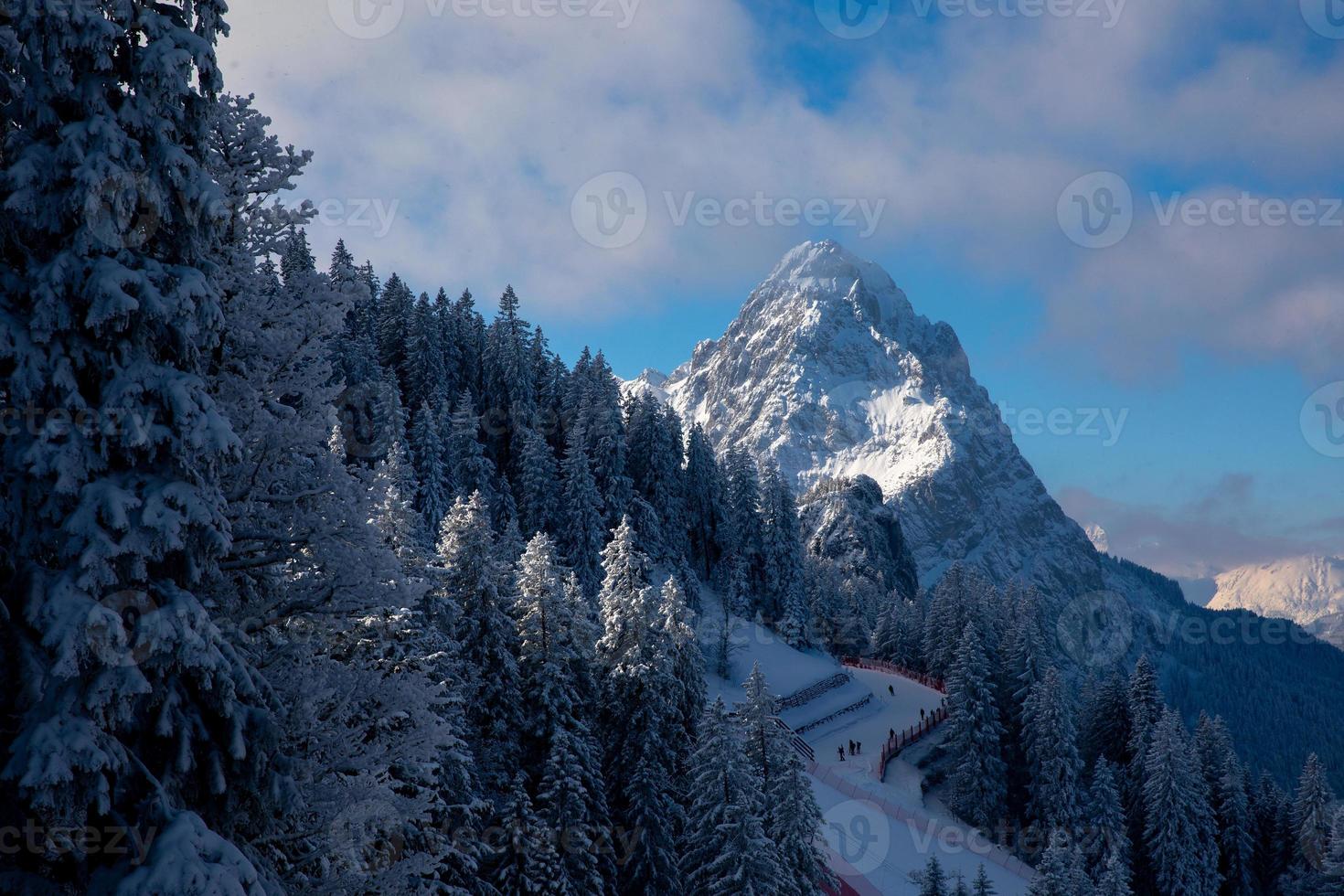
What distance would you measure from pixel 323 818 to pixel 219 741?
1.72 metres

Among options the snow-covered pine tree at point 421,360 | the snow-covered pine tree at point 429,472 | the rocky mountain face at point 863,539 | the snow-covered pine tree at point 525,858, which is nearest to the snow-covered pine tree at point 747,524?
the snow-covered pine tree at point 429,472

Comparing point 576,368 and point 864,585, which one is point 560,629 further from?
point 864,585

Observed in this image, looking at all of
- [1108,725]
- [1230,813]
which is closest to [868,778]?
[1108,725]

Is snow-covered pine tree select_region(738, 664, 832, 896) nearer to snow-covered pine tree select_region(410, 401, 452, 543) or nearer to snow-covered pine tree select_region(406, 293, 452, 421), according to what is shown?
snow-covered pine tree select_region(410, 401, 452, 543)

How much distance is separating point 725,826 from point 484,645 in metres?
9.87

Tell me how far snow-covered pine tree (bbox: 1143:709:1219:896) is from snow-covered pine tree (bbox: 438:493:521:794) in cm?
3772

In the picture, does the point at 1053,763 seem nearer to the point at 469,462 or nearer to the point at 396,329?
the point at 469,462

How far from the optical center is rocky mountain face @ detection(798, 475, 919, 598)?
138 meters

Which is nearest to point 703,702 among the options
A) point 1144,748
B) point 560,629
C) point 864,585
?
point 560,629

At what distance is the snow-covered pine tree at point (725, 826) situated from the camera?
2097cm

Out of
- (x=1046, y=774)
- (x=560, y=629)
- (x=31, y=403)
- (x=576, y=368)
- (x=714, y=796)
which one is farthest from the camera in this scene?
(x=576, y=368)

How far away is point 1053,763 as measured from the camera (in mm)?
42906

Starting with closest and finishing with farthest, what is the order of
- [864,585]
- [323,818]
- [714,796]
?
[323,818], [714,796], [864,585]

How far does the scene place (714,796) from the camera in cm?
2203
